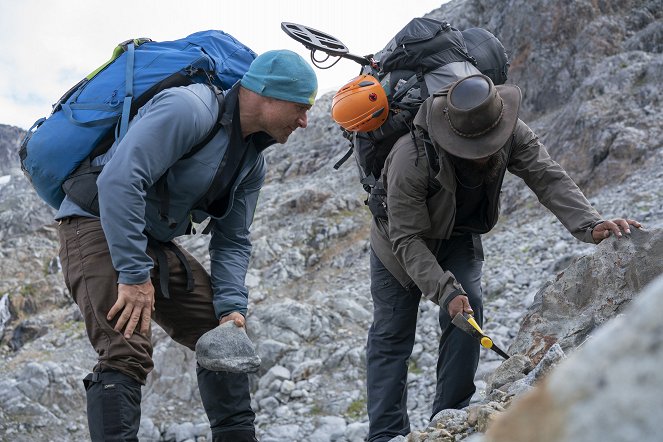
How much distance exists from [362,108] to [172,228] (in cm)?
170

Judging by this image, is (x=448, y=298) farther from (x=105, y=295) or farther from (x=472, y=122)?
(x=105, y=295)

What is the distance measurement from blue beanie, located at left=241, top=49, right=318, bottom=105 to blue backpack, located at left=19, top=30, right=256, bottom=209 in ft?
1.25

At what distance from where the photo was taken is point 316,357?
1168cm

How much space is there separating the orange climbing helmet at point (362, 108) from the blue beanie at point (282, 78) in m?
0.44

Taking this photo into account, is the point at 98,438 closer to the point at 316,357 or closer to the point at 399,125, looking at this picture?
the point at 399,125

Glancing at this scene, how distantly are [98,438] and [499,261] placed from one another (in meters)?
11.0

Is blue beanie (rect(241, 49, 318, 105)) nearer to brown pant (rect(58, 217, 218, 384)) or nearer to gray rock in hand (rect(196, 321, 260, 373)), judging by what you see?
brown pant (rect(58, 217, 218, 384))

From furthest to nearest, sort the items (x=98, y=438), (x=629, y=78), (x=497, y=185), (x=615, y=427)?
(x=629, y=78) < (x=497, y=185) < (x=98, y=438) < (x=615, y=427)

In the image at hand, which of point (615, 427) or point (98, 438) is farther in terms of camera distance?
point (98, 438)

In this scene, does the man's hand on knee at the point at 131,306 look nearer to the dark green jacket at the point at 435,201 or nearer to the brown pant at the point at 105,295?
the brown pant at the point at 105,295

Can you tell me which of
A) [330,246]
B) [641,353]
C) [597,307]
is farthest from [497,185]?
[330,246]

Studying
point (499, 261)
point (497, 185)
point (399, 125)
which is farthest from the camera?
point (499, 261)

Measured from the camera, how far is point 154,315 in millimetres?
5117

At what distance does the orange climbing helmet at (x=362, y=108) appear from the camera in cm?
511
